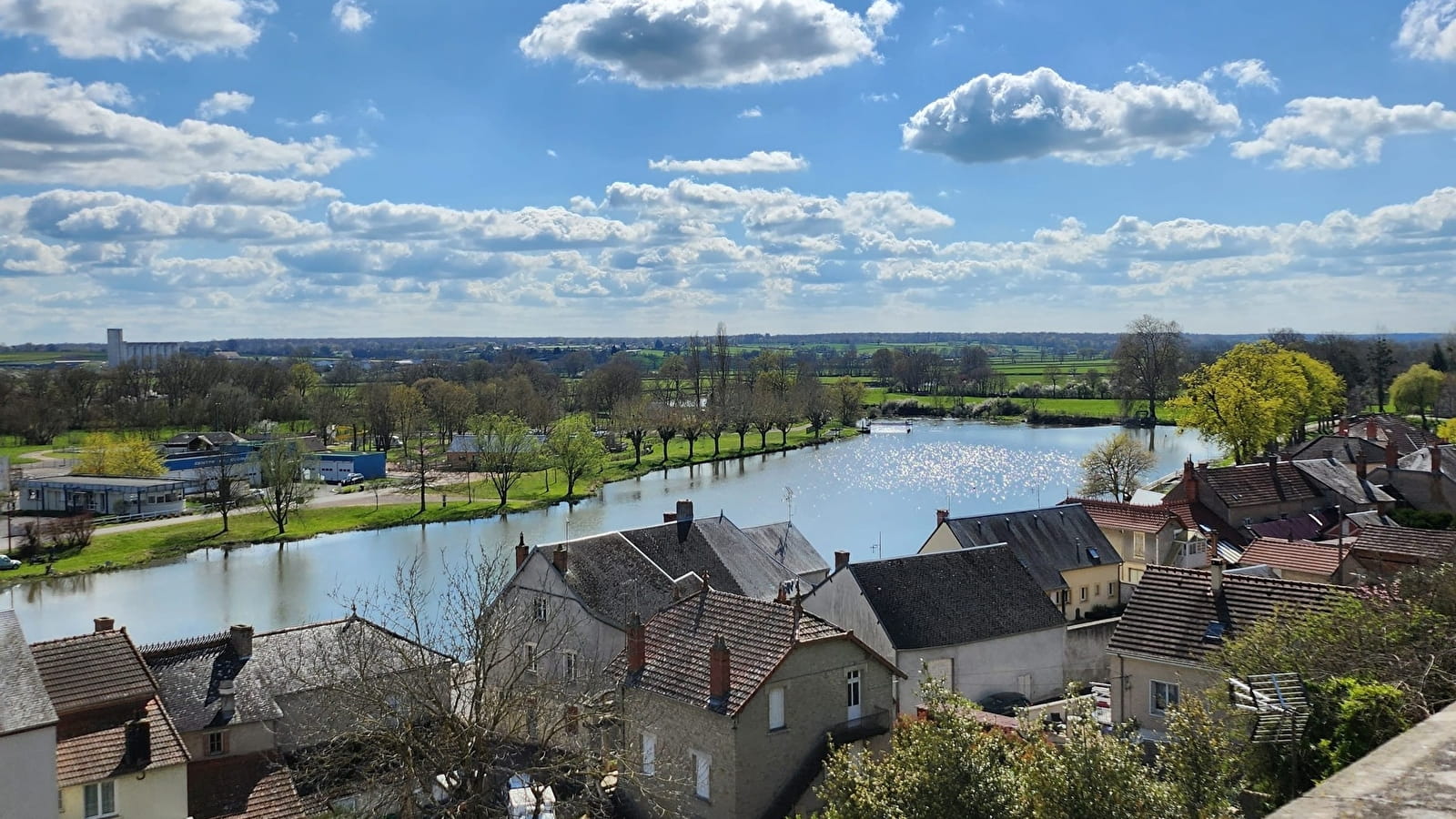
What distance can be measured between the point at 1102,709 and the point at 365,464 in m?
59.6

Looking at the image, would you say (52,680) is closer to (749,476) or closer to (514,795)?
(514,795)

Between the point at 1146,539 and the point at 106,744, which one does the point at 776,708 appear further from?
the point at 1146,539

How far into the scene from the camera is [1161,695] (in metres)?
18.2

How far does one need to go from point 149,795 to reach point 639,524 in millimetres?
35000

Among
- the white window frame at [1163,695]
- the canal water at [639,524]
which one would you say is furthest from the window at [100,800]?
the white window frame at [1163,695]

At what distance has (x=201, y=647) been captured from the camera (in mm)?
20219

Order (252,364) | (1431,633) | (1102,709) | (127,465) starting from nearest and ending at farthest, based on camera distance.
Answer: (1431,633), (1102,709), (127,465), (252,364)

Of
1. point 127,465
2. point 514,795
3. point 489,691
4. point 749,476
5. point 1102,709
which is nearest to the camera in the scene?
→ point 489,691

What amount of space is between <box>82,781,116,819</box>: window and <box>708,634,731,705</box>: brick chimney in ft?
28.9

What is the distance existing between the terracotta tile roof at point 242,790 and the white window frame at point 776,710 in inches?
295

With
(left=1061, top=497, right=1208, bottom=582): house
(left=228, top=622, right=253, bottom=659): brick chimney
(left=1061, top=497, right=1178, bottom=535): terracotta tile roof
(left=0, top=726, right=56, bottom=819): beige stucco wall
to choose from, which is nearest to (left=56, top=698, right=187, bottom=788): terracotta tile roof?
(left=0, top=726, right=56, bottom=819): beige stucco wall

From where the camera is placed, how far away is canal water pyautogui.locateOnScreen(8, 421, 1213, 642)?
37000 mm

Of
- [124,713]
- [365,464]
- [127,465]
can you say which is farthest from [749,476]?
[124,713]

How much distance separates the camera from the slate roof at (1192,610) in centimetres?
1794
